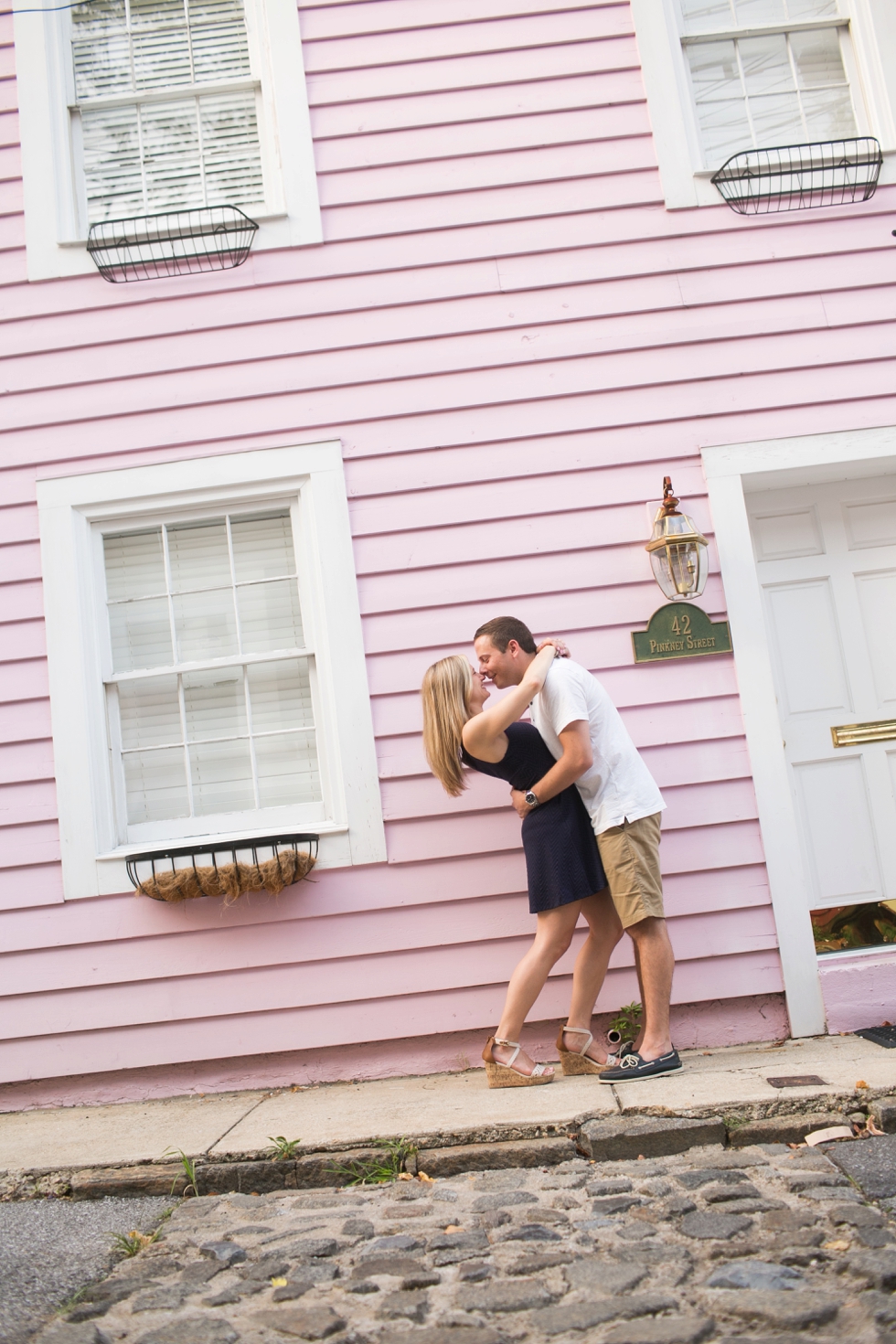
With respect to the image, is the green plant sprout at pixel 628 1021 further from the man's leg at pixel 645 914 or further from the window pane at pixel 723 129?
the window pane at pixel 723 129

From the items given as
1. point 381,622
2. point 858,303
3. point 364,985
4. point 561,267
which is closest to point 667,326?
point 561,267

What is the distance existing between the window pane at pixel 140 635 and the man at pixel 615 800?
152 cm

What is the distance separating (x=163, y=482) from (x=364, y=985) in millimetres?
2250

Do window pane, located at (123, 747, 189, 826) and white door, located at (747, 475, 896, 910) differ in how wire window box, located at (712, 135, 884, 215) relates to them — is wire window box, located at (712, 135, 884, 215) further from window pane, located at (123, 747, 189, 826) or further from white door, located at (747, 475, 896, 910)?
window pane, located at (123, 747, 189, 826)

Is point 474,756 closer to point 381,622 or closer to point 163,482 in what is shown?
point 381,622

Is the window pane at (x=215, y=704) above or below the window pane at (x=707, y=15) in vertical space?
below

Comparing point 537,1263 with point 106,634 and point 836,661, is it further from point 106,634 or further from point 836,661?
point 106,634

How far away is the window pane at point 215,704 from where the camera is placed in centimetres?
448

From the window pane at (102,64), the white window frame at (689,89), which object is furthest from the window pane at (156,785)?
the white window frame at (689,89)

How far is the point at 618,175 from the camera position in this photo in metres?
4.60

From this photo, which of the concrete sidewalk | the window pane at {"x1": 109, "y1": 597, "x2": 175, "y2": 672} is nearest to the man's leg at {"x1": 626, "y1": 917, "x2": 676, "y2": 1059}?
the concrete sidewalk

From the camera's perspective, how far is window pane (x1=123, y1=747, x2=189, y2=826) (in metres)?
4.44

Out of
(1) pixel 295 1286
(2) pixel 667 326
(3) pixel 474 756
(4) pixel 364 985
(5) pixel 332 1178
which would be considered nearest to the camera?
(1) pixel 295 1286

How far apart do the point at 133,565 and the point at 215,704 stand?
0.71 meters
